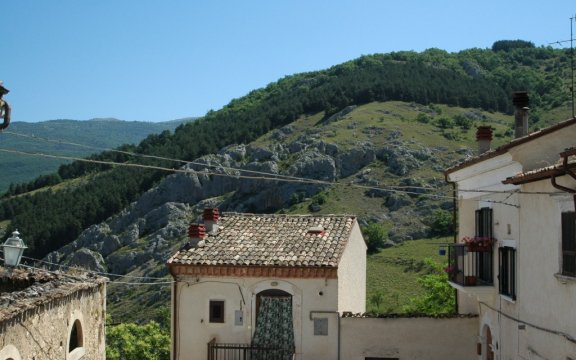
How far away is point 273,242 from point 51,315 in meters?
12.9

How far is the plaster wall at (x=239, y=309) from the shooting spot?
2333cm

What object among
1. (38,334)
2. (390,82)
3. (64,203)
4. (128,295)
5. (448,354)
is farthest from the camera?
(390,82)

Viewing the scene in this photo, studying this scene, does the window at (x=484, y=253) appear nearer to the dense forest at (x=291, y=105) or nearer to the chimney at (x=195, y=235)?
the chimney at (x=195, y=235)

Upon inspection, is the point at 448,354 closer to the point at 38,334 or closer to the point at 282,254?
the point at 282,254

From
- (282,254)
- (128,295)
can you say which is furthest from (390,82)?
(282,254)

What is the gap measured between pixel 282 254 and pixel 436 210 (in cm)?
6768

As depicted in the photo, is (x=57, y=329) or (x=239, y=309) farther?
(x=239, y=309)

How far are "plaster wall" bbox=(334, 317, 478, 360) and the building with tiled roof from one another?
905 cm

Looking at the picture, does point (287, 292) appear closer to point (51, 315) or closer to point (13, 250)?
point (13, 250)

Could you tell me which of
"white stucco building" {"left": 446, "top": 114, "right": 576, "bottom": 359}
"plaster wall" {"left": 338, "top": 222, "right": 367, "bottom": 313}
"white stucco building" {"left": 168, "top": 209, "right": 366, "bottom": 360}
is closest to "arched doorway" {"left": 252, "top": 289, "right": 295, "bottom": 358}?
"white stucco building" {"left": 168, "top": 209, "right": 366, "bottom": 360}

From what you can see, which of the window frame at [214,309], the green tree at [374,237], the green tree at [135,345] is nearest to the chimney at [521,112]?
the window frame at [214,309]

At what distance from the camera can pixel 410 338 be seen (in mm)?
22781

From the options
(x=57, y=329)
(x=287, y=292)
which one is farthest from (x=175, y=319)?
(x=57, y=329)

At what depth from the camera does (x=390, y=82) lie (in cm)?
14938
